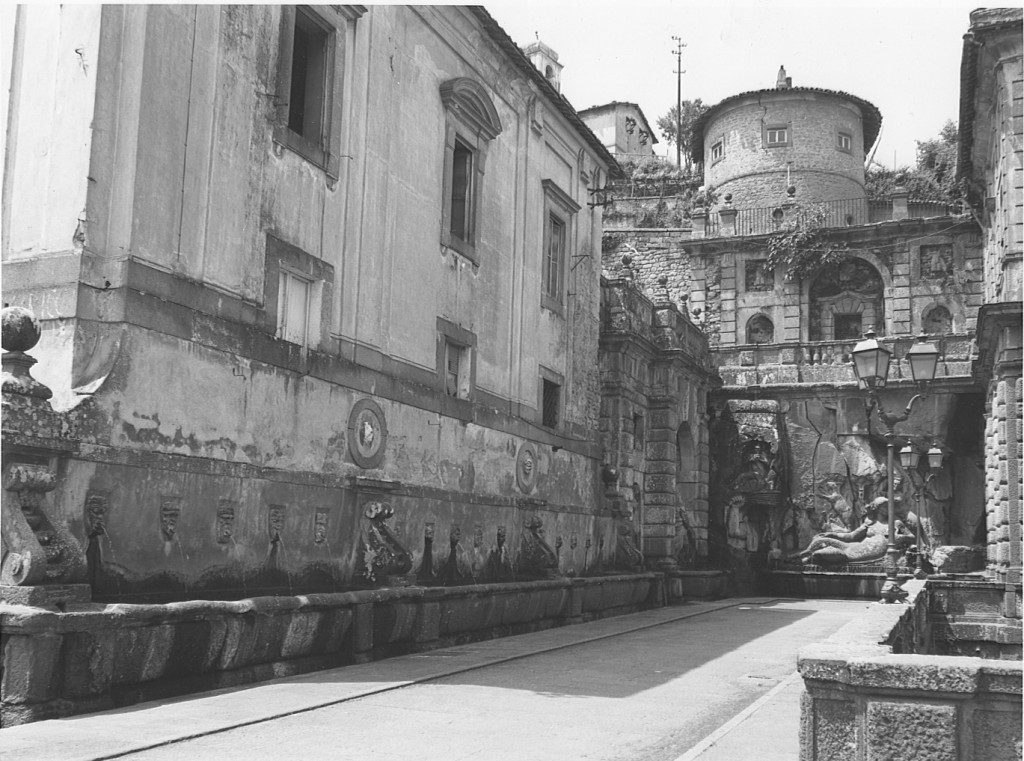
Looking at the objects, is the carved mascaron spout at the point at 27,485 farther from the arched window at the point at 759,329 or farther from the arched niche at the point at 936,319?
the arched niche at the point at 936,319

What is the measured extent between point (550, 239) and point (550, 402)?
130 inches

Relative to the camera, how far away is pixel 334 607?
37.2 feet

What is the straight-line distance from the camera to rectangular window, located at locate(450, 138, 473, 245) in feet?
57.9

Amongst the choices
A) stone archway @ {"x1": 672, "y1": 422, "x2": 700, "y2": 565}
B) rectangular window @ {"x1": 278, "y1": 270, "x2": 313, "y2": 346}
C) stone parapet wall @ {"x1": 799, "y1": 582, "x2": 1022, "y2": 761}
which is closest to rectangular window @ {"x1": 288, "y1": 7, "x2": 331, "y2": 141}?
rectangular window @ {"x1": 278, "y1": 270, "x2": 313, "y2": 346}

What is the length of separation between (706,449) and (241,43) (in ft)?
64.3

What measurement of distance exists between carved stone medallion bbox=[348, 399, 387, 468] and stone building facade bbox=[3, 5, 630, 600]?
36mm

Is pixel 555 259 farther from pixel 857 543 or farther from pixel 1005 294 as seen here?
pixel 857 543

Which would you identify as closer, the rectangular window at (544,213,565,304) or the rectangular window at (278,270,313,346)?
the rectangular window at (278,270,313,346)

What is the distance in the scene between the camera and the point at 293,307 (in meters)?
13.0

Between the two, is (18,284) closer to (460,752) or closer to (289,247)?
(289,247)

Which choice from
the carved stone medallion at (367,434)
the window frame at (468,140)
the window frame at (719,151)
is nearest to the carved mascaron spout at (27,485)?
the carved stone medallion at (367,434)

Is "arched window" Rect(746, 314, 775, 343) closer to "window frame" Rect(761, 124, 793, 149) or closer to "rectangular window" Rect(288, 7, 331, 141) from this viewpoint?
"window frame" Rect(761, 124, 793, 149)

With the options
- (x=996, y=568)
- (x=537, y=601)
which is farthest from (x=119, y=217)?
(x=996, y=568)

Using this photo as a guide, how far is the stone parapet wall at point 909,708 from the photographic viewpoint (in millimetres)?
5164
